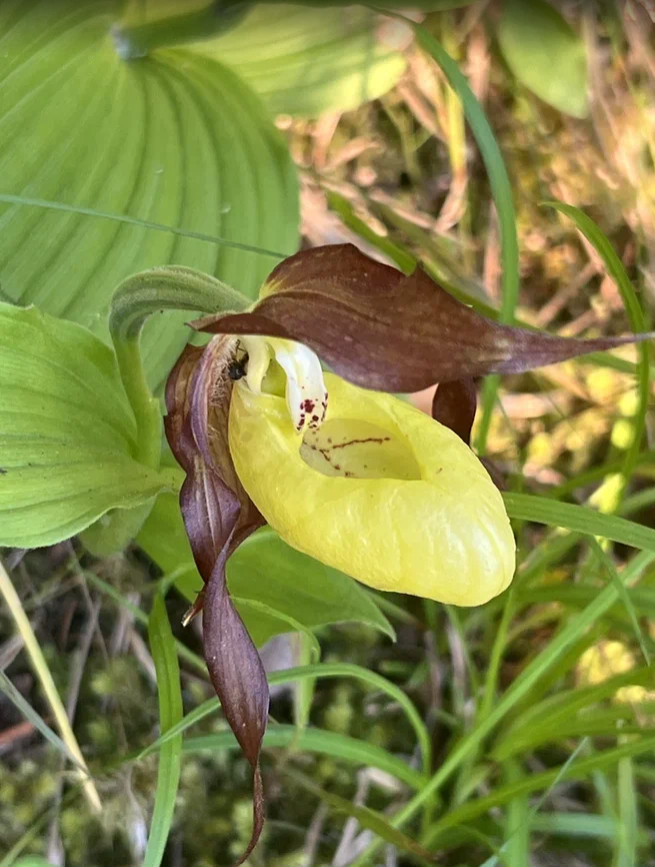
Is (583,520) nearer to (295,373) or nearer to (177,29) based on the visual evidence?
(295,373)

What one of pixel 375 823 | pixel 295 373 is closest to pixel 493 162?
pixel 295 373

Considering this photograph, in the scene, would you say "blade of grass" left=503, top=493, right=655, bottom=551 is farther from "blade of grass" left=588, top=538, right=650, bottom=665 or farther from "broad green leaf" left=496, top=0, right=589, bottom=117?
"broad green leaf" left=496, top=0, right=589, bottom=117

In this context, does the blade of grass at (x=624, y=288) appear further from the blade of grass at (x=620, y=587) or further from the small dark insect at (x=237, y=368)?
the small dark insect at (x=237, y=368)

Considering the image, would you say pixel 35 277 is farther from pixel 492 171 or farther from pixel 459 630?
pixel 459 630

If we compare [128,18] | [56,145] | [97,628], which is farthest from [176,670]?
[128,18]

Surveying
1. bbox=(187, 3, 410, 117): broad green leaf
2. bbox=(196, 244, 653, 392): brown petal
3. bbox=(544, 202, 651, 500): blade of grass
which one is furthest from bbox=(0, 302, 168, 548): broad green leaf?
bbox=(187, 3, 410, 117): broad green leaf

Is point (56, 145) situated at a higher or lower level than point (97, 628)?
higher

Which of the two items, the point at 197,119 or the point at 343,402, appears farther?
the point at 197,119

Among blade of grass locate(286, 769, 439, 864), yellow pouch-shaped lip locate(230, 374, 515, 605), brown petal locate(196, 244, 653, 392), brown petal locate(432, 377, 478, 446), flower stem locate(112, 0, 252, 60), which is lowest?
blade of grass locate(286, 769, 439, 864)
